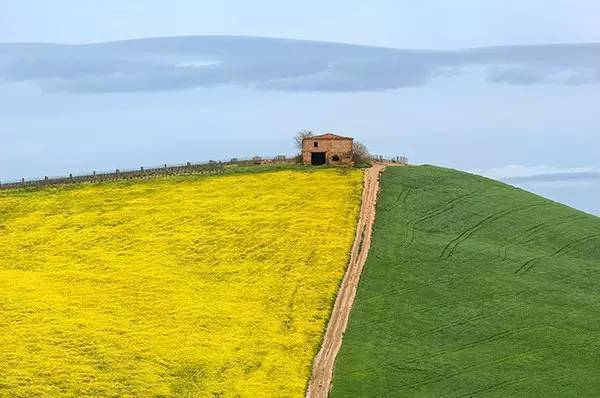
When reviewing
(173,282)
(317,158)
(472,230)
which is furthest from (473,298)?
(317,158)

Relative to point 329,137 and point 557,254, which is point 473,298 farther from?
point 329,137

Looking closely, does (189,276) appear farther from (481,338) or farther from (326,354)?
(481,338)

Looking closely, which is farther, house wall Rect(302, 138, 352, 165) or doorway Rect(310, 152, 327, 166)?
doorway Rect(310, 152, 327, 166)

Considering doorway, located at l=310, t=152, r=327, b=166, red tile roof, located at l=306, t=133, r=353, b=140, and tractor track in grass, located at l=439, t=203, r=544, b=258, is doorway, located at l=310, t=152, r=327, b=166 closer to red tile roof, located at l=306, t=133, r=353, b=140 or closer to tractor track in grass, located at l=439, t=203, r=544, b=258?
red tile roof, located at l=306, t=133, r=353, b=140

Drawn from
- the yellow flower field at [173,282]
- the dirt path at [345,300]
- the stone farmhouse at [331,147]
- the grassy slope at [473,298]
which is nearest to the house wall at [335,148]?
the stone farmhouse at [331,147]

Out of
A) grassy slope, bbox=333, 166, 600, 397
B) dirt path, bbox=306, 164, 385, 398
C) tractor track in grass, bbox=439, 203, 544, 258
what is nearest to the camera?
dirt path, bbox=306, 164, 385, 398

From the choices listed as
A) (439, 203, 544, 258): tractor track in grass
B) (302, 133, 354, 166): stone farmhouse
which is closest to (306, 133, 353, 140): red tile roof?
(302, 133, 354, 166): stone farmhouse

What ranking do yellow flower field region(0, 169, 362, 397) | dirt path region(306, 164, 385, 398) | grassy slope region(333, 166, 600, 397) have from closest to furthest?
yellow flower field region(0, 169, 362, 397) < dirt path region(306, 164, 385, 398) < grassy slope region(333, 166, 600, 397)
